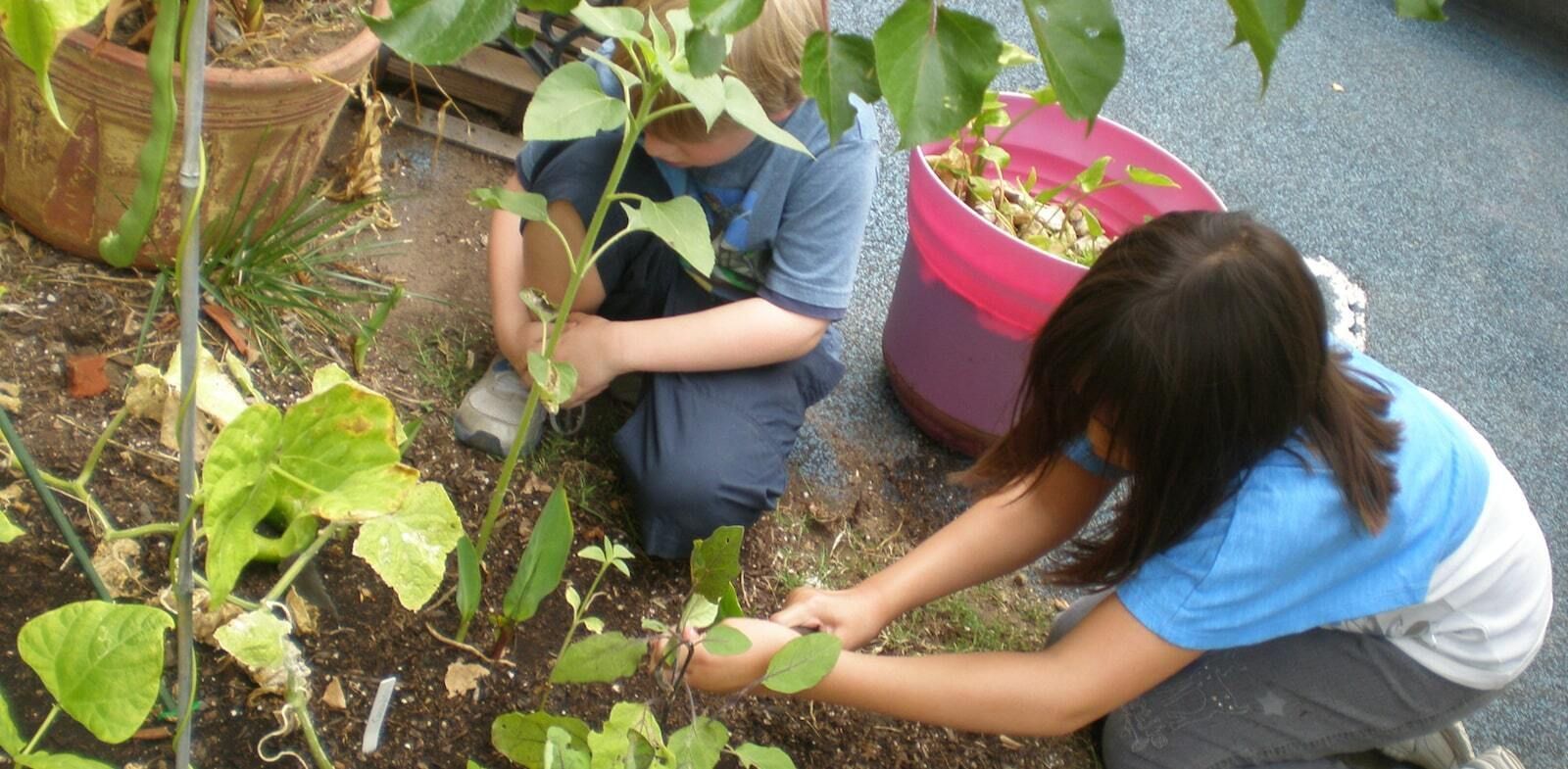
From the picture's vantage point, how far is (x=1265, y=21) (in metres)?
0.44

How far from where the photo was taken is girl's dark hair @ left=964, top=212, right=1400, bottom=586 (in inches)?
40.4

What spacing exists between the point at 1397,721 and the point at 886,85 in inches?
45.5

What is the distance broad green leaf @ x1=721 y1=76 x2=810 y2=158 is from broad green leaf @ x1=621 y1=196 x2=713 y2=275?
7 cm

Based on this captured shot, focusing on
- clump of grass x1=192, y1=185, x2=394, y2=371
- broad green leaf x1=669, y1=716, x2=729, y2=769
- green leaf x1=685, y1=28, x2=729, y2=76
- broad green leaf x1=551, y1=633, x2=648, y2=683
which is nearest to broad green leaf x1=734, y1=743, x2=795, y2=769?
broad green leaf x1=669, y1=716, x2=729, y2=769

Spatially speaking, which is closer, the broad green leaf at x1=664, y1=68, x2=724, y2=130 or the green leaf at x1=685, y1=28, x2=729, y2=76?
the green leaf at x1=685, y1=28, x2=729, y2=76

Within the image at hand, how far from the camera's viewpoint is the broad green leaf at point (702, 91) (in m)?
0.75

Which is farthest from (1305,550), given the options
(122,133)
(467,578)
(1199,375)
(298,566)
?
(122,133)

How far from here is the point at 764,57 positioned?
3.94 ft

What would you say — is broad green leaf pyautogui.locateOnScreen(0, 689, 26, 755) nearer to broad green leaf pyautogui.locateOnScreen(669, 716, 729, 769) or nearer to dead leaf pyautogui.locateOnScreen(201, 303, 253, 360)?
broad green leaf pyautogui.locateOnScreen(669, 716, 729, 769)

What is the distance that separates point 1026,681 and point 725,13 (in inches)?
34.4

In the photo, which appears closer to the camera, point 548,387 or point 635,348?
point 548,387

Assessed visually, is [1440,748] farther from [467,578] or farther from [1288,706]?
[467,578]

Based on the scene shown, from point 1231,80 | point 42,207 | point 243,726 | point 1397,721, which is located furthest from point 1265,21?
point 1231,80

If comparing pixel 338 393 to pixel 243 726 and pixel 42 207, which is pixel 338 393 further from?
pixel 42 207
